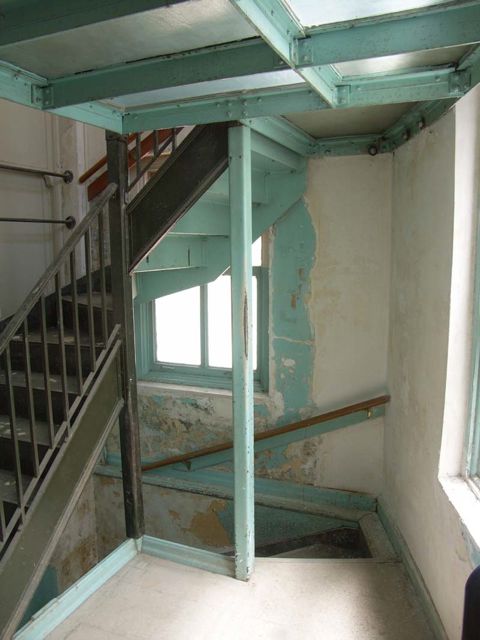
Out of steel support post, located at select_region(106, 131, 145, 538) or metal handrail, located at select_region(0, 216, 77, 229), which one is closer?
steel support post, located at select_region(106, 131, 145, 538)

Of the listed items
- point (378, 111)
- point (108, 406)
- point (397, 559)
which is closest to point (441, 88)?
point (378, 111)

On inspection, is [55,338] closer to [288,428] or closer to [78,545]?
[288,428]

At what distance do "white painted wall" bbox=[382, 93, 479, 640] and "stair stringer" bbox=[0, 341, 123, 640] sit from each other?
1548mm

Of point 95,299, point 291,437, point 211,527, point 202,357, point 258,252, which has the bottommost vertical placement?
point 211,527

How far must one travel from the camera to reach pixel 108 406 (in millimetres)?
2475

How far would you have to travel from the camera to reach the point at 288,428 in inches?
131

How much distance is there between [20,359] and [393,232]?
2398mm

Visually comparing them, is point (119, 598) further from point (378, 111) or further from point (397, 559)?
point (378, 111)

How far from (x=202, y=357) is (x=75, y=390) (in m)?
1.55

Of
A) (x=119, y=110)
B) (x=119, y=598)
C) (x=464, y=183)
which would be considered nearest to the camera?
(x=464, y=183)

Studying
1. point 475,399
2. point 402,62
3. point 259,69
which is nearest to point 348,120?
point 402,62

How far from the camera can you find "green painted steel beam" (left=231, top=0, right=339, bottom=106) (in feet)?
3.77

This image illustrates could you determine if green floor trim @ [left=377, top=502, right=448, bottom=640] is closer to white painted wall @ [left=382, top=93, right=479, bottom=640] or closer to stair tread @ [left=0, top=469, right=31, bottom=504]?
white painted wall @ [left=382, top=93, right=479, bottom=640]

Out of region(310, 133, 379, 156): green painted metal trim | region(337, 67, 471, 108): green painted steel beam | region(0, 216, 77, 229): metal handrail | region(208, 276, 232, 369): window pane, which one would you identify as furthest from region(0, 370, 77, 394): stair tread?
region(310, 133, 379, 156): green painted metal trim
